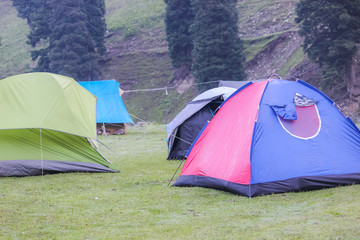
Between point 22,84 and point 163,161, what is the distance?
3851mm

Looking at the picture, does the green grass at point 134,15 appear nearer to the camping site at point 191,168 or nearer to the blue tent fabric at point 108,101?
the blue tent fabric at point 108,101

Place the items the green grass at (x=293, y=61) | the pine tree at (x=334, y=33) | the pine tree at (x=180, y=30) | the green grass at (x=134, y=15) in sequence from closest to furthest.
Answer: the pine tree at (x=334, y=33)
the green grass at (x=293, y=61)
the pine tree at (x=180, y=30)
the green grass at (x=134, y=15)

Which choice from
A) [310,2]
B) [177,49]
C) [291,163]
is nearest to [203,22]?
[177,49]

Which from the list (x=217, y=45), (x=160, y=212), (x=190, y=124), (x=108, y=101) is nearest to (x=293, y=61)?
(x=217, y=45)

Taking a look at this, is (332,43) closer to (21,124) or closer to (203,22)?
(203,22)

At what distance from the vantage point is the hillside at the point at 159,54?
1437 inches

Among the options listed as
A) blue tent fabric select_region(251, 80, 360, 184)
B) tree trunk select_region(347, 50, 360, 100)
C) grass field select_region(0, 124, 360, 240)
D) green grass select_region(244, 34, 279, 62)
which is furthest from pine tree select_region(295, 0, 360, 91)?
grass field select_region(0, 124, 360, 240)

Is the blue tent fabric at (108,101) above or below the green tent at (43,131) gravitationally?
below

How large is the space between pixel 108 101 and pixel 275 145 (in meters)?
15.9

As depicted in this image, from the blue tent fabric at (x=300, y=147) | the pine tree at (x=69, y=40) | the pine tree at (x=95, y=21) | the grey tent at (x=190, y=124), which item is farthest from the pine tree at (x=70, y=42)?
the blue tent fabric at (x=300, y=147)

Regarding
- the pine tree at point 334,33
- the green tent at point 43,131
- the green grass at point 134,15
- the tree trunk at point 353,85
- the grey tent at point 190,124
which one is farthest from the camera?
the green grass at point 134,15

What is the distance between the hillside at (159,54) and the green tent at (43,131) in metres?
18.3

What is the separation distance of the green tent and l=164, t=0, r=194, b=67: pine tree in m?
27.8

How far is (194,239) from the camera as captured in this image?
5.15 m
